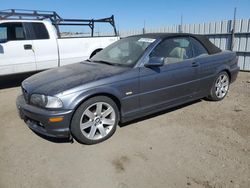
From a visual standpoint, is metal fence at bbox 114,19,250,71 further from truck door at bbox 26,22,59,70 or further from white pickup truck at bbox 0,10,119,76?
truck door at bbox 26,22,59,70

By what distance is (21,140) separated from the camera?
12.1ft

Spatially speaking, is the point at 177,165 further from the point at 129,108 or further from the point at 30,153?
the point at 30,153

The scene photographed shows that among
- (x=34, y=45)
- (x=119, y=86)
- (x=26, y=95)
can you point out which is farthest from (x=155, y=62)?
(x=34, y=45)

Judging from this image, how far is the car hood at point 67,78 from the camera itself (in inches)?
130

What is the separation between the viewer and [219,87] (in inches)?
206

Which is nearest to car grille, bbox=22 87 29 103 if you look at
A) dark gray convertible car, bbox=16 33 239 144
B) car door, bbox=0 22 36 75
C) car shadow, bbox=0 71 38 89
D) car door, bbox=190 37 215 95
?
dark gray convertible car, bbox=16 33 239 144

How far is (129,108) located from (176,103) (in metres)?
1.08

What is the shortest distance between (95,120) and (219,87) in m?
3.08

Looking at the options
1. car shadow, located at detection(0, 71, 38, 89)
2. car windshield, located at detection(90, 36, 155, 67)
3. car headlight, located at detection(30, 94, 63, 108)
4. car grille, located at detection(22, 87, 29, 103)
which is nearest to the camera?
car headlight, located at detection(30, 94, 63, 108)

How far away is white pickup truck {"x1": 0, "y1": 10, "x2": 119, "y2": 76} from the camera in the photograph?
6.61 metres

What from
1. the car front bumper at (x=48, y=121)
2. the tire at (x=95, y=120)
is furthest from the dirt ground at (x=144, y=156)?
the car front bumper at (x=48, y=121)

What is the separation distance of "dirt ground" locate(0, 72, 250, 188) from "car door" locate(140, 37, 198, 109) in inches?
16.8

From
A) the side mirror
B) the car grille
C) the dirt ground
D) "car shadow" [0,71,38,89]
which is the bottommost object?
the dirt ground

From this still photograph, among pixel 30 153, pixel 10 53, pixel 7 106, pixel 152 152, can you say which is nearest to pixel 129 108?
pixel 152 152
